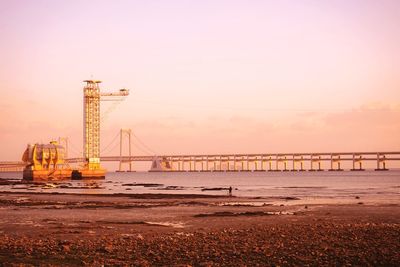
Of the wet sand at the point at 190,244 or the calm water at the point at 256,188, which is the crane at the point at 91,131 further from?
the wet sand at the point at 190,244

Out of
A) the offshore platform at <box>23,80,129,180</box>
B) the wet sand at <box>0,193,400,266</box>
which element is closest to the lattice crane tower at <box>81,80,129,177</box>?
the offshore platform at <box>23,80,129,180</box>

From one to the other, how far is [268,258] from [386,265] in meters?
3.01

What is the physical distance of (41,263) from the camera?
46.8 feet

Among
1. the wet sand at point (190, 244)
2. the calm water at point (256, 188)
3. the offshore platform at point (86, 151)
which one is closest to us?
the wet sand at point (190, 244)

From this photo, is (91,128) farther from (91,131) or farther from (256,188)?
(256,188)

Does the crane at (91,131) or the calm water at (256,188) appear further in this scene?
the crane at (91,131)

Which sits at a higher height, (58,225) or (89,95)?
(89,95)

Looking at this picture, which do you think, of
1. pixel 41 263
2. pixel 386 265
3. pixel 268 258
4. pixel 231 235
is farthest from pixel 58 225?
pixel 386 265

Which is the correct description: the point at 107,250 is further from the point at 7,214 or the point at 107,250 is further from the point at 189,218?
the point at 7,214

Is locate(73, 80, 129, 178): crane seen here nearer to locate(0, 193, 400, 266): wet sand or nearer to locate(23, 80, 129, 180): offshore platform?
locate(23, 80, 129, 180): offshore platform

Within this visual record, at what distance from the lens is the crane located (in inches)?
4875

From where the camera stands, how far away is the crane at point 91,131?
12381 cm

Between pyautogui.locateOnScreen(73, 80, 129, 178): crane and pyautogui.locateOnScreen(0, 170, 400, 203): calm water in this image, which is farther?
pyautogui.locateOnScreen(73, 80, 129, 178): crane

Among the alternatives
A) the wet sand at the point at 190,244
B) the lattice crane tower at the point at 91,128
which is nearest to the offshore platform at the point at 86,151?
the lattice crane tower at the point at 91,128
